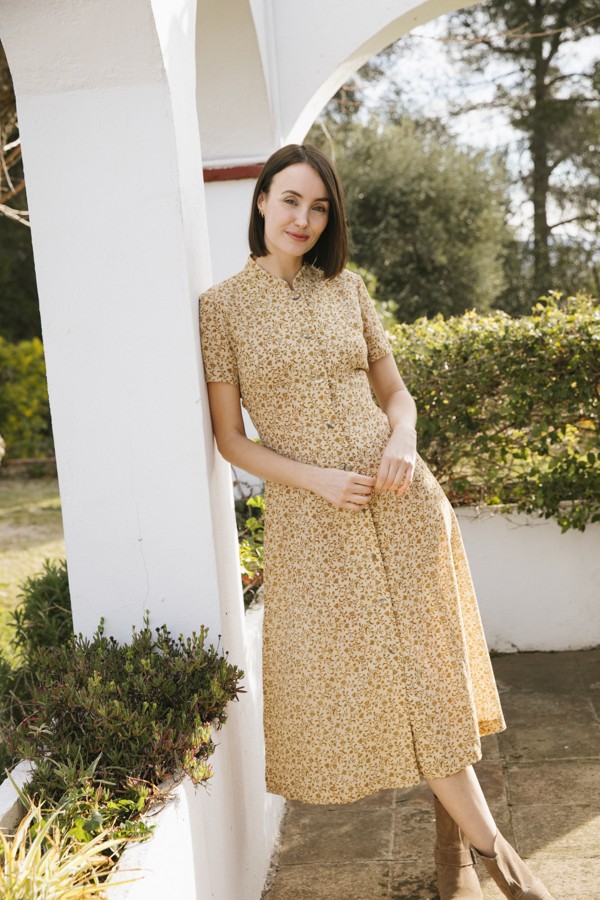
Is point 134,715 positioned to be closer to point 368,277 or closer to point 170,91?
point 170,91

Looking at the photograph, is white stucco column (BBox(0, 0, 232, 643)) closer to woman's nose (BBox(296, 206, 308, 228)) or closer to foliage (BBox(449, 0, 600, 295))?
woman's nose (BBox(296, 206, 308, 228))

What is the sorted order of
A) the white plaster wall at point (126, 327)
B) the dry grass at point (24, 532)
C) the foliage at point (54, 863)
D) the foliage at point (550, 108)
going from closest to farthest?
the foliage at point (54, 863) → the white plaster wall at point (126, 327) → the dry grass at point (24, 532) → the foliage at point (550, 108)

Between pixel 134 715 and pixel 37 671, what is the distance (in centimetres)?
44

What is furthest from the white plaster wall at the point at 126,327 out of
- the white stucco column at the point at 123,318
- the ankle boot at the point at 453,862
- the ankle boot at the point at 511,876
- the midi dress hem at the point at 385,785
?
the ankle boot at the point at 511,876

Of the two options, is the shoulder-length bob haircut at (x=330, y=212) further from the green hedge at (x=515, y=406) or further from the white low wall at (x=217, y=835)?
the green hedge at (x=515, y=406)

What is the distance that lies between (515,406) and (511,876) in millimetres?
2310

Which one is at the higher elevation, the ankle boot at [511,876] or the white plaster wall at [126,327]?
the white plaster wall at [126,327]

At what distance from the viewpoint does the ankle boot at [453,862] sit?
8.30ft

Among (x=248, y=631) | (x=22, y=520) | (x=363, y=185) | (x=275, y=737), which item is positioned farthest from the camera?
(x=363, y=185)

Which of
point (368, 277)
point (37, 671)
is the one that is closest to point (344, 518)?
point (37, 671)

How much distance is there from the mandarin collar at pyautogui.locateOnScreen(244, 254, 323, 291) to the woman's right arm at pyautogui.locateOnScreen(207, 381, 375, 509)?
0.29m

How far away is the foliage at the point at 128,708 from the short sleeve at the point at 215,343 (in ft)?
2.05

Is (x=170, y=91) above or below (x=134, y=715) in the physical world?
above

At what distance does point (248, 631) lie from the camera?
3062 mm
